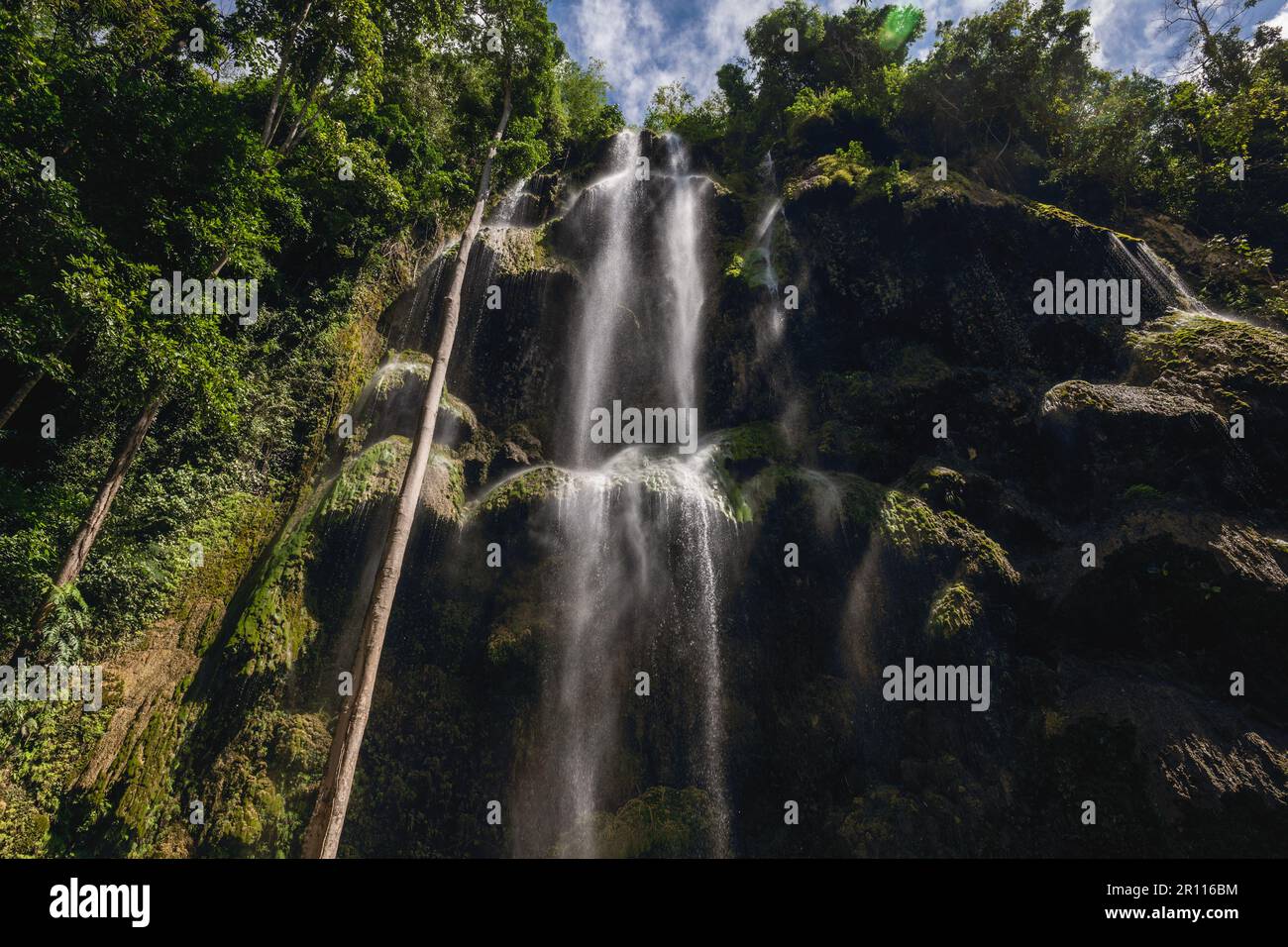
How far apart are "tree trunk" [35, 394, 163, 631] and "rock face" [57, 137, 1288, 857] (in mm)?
2269

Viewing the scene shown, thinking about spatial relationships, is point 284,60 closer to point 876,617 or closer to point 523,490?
point 523,490

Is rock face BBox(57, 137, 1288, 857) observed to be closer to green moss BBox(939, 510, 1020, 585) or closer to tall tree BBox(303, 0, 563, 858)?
green moss BBox(939, 510, 1020, 585)

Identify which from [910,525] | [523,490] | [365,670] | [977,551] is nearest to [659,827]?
[365,670]

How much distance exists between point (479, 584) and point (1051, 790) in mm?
10834

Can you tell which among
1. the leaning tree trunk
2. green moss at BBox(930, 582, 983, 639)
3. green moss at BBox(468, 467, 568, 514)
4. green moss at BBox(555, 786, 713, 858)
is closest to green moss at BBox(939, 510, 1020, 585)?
green moss at BBox(930, 582, 983, 639)

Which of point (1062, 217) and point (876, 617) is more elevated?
point (1062, 217)

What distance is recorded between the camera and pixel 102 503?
27.1ft

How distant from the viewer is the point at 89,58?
977 cm

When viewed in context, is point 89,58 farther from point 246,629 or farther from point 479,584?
point 479,584

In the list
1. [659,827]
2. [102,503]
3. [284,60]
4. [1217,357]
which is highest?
[284,60]

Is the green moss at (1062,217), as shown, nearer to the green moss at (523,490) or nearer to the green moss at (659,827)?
the green moss at (523,490)

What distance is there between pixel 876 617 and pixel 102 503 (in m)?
13.8

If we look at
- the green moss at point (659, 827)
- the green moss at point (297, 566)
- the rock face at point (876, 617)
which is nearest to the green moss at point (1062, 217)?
the rock face at point (876, 617)

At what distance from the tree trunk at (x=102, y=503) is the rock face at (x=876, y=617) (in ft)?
7.44
